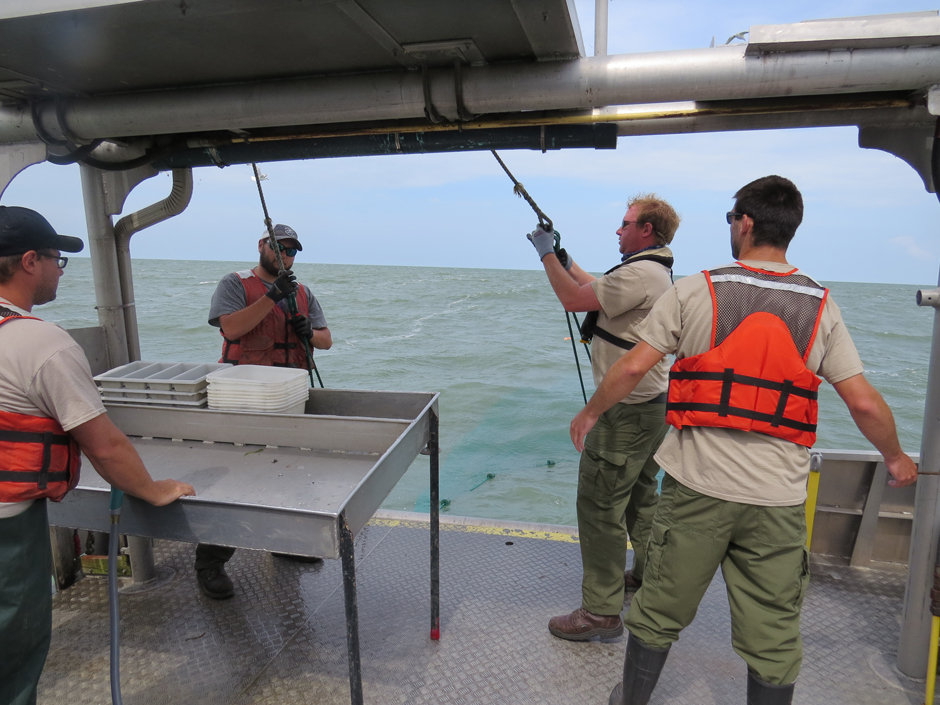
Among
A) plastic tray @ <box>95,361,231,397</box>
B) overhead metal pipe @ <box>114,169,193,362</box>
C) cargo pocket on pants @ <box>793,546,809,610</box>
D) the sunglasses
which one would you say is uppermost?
→ overhead metal pipe @ <box>114,169,193,362</box>

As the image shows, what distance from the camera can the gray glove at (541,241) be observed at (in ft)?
9.75

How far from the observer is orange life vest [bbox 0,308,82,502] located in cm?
161

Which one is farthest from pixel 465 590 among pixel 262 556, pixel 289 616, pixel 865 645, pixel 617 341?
pixel 865 645

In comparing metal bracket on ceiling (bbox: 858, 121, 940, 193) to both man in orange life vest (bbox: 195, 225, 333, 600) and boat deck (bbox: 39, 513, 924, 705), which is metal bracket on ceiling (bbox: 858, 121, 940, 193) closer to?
boat deck (bbox: 39, 513, 924, 705)

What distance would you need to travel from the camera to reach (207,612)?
3033 mm

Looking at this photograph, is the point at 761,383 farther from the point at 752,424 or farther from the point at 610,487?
the point at 610,487

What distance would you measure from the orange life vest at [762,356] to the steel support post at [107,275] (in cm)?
315

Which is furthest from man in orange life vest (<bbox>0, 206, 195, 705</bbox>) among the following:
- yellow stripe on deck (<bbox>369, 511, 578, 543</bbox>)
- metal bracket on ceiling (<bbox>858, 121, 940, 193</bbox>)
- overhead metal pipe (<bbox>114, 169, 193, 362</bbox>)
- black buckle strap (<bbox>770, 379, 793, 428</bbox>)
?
metal bracket on ceiling (<bbox>858, 121, 940, 193</bbox>)

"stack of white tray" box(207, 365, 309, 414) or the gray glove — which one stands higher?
the gray glove

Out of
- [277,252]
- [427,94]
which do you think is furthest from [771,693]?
[277,252]

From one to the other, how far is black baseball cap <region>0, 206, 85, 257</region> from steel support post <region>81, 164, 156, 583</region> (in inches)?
61.9

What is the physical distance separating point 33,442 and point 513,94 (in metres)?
2.01

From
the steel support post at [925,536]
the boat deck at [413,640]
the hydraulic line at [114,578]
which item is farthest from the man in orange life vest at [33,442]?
the steel support post at [925,536]

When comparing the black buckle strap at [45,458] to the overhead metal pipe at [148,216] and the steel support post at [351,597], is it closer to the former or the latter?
the steel support post at [351,597]
